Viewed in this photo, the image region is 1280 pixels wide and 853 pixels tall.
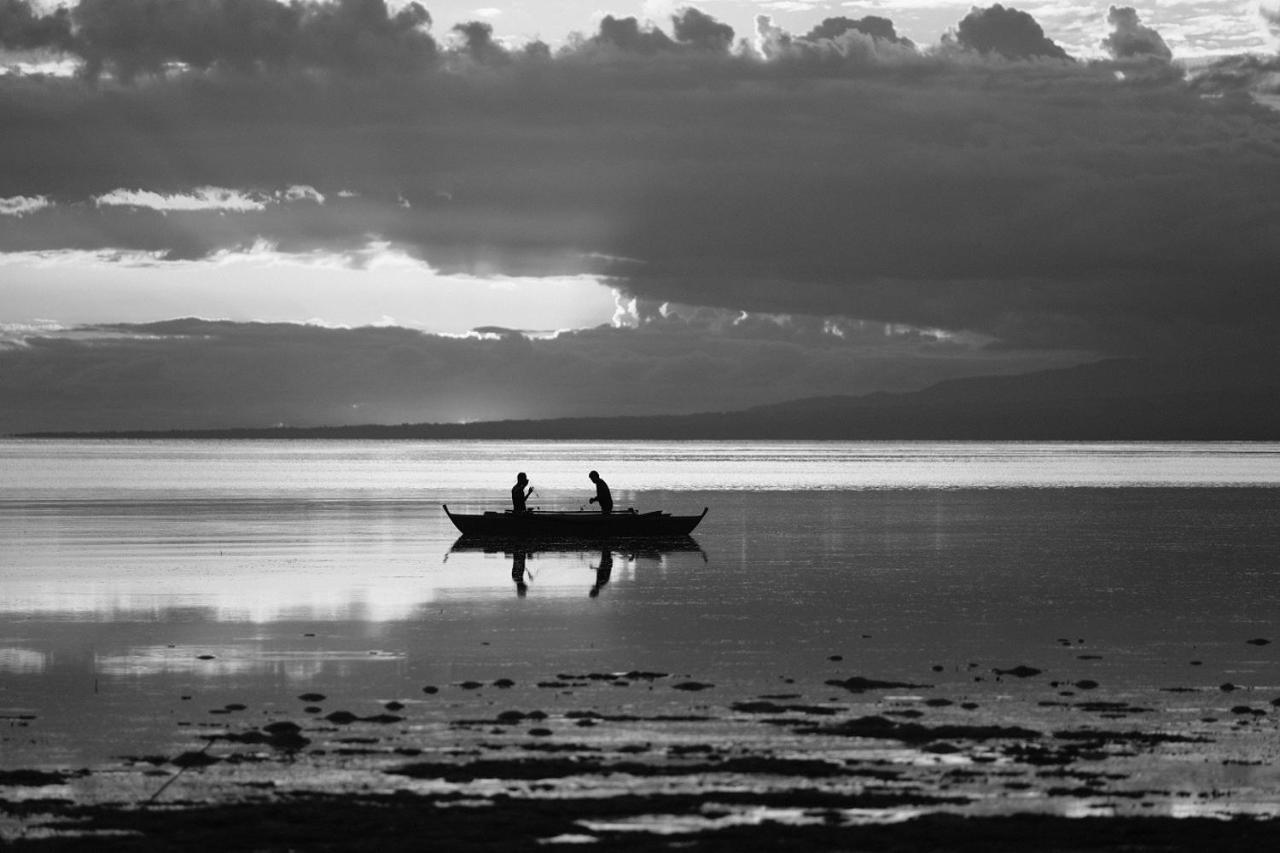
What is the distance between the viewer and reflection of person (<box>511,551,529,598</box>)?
41562 mm

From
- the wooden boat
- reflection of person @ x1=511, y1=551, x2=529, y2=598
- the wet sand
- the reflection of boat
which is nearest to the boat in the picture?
the reflection of boat

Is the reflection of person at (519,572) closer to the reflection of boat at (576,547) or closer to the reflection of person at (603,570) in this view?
the reflection of boat at (576,547)

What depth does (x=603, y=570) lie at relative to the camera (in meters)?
47.8

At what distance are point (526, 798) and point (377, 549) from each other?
40943 millimetres

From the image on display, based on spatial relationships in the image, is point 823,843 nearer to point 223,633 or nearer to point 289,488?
point 223,633

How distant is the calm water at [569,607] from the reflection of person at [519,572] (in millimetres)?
252

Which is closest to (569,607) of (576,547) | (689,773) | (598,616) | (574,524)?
(598,616)

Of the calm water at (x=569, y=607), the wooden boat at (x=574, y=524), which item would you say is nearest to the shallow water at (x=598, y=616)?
the calm water at (x=569, y=607)

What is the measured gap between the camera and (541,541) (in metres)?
60.1

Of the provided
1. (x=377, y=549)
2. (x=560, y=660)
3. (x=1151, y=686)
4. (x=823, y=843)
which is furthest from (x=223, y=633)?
(x=377, y=549)

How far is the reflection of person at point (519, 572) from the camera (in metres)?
Result: 41.6

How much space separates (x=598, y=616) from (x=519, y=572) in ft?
41.7

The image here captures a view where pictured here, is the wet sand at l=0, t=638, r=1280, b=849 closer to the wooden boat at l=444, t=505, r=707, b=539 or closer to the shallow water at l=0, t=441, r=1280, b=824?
the shallow water at l=0, t=441, r=1280, b=824

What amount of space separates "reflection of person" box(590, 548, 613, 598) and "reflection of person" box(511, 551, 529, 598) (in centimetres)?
178
